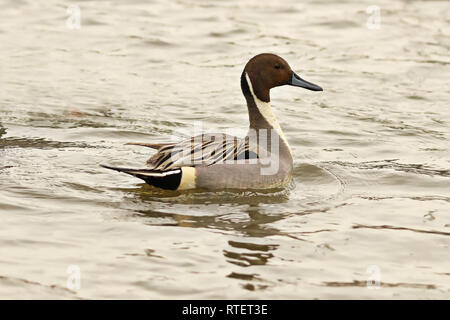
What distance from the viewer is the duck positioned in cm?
782

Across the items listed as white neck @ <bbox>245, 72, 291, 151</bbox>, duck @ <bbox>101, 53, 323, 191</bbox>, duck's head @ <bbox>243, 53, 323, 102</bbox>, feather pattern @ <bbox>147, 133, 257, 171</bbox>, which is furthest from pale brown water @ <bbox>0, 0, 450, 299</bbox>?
duck's head @ <bbox>243, 53, 323, 102</bbox>

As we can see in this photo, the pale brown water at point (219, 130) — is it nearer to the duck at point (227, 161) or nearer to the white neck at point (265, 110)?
the duck at point (227, 161)

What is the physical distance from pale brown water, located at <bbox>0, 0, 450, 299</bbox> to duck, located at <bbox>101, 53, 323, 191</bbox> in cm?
13

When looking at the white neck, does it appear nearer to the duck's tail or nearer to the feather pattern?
the feather pattern

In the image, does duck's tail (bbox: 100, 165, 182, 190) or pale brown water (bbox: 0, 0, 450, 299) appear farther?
duck's tail (bbox: 100, 165, 182, 190)

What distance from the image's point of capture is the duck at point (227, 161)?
25.7ft

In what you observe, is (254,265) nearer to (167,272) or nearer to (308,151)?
(167,272)

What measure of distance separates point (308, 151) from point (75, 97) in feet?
10.6

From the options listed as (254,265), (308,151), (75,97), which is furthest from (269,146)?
(75,97)

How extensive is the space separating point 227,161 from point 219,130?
2.38m

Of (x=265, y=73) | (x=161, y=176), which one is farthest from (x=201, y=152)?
(x=265, y=73)

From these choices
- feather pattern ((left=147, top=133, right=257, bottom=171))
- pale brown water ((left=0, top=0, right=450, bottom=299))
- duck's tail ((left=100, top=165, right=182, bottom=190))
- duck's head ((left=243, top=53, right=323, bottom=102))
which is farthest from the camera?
duck's head ((left=243, top=53, right=323, bottom=102))

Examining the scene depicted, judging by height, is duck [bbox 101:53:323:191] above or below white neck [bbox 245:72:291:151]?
below

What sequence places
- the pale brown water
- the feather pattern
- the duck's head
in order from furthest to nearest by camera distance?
the duck's head
the feather pattern
the pale brown water
